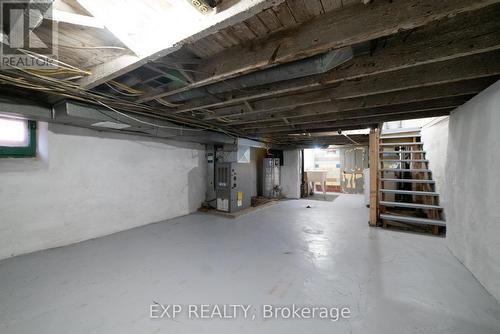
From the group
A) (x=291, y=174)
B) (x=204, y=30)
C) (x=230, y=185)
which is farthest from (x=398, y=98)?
(x=291, y=174)

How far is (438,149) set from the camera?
130 inches

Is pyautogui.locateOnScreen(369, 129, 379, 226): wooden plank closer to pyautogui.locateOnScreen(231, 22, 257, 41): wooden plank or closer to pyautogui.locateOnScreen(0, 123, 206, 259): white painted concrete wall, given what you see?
pyautogui.locateOnScreen(231, 22, 257, 41): wooden plank

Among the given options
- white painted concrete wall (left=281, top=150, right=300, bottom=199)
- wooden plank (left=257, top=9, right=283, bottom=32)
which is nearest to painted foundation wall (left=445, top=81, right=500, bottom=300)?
wooden plank (left=257, top=9, right=283, bottom=32)

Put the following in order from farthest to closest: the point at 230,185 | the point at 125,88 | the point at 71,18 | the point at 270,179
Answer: the point at 270,179 < the point at 230,185 < the point at 125,88 < the point at 71,18

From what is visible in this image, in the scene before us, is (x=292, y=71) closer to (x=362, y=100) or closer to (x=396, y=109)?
(x=362, y=100)

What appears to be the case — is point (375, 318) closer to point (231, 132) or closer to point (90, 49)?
point (90, 49)

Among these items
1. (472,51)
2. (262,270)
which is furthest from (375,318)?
(472,51)

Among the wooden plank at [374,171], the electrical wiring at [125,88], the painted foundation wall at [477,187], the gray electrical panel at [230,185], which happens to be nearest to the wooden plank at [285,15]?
the electrical wiring at [125,88]

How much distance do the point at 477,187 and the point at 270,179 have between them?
16.9 ft

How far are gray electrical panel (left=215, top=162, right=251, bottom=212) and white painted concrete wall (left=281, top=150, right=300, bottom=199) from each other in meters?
2.60

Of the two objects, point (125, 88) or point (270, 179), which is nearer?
point (125, 88)

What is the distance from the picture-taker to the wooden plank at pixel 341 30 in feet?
3.38

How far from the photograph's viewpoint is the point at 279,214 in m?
4.77

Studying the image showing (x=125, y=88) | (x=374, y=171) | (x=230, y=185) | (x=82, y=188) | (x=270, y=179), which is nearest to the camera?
(x=125, y=88)
